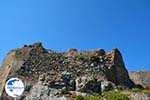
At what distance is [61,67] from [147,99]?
10082mm

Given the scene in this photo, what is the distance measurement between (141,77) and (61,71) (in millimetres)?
18741

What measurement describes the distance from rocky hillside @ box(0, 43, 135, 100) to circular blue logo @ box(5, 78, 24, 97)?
408 millimetres

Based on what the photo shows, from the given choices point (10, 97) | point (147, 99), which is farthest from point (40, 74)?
point (147, 99)

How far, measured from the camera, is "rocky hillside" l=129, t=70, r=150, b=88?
5872 cm

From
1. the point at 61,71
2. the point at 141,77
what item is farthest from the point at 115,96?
the point at 141,77

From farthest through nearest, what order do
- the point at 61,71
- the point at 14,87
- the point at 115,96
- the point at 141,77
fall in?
the point at 141,77 < the point at 61,71 < the point at 14,87 < the point at 115,96

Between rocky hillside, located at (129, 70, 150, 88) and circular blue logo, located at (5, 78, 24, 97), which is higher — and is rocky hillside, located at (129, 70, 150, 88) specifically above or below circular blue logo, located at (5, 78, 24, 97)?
above

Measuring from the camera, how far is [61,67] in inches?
1751

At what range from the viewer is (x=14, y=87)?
43.3m

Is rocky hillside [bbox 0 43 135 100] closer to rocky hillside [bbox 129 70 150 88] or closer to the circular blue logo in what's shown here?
the circular blue logo

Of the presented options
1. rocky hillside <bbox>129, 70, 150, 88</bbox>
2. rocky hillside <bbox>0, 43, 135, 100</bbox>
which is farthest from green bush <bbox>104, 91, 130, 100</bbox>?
rocky hillside <bbox>129, 70, 150, 88</bbox>

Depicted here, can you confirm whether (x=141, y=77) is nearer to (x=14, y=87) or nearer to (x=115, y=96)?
(x=115, y=96)

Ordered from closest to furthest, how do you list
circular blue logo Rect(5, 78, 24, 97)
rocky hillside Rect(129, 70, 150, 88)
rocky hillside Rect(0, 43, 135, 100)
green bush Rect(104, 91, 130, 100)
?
green bush Rect(104, 91, 130, 100) → rocky hillside Rect(0, 43, 135, 100) → circular blue logo Rect(5, 78, 24, 97) → rocky hillside Rect(129, 70, 150, 88)

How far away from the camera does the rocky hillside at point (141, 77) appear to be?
58719 millimetres
